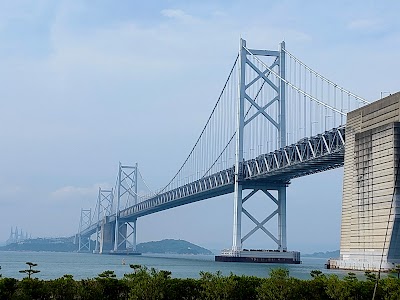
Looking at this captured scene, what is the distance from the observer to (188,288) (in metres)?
17.0

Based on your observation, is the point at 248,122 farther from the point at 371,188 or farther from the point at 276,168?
the point at 371,188

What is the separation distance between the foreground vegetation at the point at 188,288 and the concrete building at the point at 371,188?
55.3ft

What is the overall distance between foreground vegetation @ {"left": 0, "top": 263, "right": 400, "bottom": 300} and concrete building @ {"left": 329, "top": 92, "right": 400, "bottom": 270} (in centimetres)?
1685

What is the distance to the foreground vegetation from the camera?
1591 centimetres

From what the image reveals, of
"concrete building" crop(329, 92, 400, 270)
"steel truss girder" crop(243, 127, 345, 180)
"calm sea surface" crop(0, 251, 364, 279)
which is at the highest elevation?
"steel truss girder" crop(243, 127, 345, 180)

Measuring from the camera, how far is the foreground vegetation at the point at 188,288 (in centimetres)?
1591

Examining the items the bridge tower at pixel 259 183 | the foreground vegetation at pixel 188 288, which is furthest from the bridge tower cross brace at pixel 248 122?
the foreground vegetation at pixel 188 288

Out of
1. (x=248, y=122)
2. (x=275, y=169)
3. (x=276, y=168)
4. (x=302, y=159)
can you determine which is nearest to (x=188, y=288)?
(x=302, y=159)

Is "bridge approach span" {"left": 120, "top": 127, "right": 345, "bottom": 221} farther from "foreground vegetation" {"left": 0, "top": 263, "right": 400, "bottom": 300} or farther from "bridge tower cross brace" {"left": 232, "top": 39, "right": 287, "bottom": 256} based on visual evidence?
"foreground vegetation" {"left": 0, "top": 263, "right": 400, "bottom": 300}

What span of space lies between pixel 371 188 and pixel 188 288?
2190 centimetres

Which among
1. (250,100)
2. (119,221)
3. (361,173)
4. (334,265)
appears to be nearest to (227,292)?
(361,173)

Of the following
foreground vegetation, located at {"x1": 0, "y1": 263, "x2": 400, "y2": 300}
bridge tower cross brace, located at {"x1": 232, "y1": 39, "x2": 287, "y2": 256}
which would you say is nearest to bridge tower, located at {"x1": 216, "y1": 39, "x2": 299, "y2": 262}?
bridge tower cross brace, located at {"x1": 232, "y1": 39, "x2": 287, "y2": 256}

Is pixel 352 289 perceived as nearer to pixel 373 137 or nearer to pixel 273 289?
pixel 273 289

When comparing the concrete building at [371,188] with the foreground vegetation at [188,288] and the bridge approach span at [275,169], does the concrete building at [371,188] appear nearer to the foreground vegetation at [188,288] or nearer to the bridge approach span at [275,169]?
the bridge approach span at [275,169]
